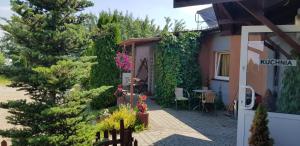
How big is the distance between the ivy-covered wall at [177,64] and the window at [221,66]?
0.84 meters

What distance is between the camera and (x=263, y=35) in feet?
21.2

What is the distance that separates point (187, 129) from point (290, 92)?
4430 mm

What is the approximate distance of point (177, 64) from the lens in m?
15.1

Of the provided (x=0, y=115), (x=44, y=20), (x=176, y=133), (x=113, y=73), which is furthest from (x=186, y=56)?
(x=44, y=20)

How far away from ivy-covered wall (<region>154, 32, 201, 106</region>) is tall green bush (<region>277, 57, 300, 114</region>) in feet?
28.5

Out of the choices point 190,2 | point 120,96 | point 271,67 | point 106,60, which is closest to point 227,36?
point 120,96

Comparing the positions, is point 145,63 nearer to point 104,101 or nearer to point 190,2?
point 104,101

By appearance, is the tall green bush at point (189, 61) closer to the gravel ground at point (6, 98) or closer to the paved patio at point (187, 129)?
the paved patio at point (187, 129)

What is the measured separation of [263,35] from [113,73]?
8758 millimetres

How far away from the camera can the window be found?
15141 millimetres

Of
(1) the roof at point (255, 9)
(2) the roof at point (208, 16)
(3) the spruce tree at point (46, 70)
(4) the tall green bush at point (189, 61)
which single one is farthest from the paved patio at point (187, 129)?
(2) the roof at point (208, 16)

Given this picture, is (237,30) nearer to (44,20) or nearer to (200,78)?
(44,20)

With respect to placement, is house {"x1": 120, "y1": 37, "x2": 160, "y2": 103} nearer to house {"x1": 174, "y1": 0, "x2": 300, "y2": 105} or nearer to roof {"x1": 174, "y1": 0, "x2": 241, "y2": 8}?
house {"x1": 174, "y1": 0, "x2": 300, "y2": 105}

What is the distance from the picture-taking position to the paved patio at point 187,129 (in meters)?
8.60
